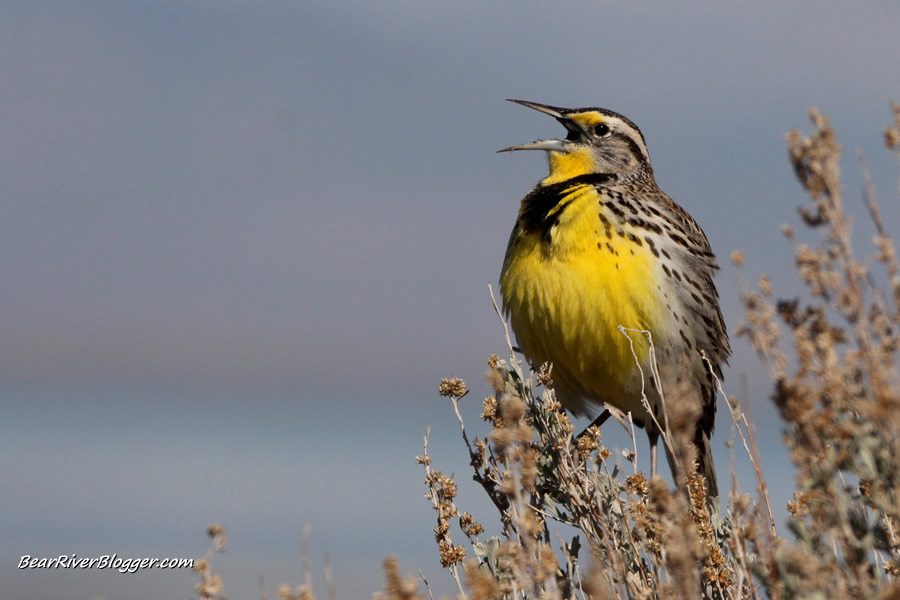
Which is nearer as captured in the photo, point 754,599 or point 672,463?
point 754,599

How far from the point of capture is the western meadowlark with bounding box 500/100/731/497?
4.53 m

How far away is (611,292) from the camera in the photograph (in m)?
4.50

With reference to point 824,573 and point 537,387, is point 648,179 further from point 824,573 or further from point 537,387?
point 824,573

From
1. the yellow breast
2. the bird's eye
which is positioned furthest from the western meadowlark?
the bird's eye

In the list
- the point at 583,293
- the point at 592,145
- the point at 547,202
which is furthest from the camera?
the point at 592,145

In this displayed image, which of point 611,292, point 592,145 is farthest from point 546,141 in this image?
point 611,292

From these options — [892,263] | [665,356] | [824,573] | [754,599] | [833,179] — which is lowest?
[824,573]

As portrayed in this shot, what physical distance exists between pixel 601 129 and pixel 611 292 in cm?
137

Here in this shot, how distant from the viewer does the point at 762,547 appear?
2543 mm

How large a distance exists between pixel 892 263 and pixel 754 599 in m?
1.23

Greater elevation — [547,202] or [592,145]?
[592,145]

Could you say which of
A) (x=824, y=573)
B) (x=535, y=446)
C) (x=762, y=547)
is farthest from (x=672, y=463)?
(x=824, y=573)

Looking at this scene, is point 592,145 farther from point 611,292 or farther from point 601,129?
point 611,292

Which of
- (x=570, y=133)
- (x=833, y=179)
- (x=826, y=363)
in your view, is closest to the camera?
(x=826, y=363)
